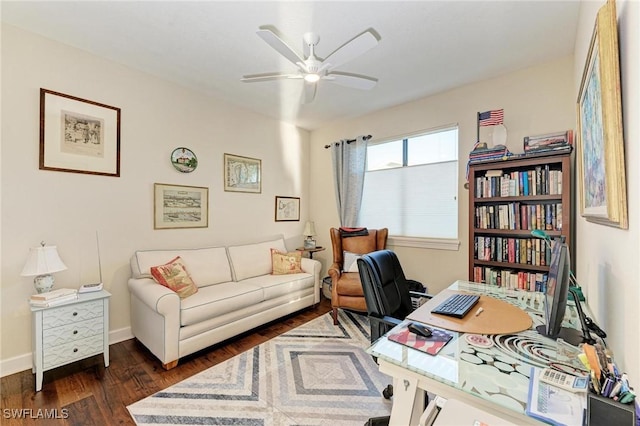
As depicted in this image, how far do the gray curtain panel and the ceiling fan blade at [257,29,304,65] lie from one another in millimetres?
2155

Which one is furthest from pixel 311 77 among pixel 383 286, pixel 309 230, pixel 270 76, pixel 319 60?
pixel 309 230

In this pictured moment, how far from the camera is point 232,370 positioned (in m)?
2.23

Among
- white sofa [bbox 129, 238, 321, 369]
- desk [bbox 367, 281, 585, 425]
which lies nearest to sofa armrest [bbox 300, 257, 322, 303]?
white sofa [bbox 129, 238, 321, 369]

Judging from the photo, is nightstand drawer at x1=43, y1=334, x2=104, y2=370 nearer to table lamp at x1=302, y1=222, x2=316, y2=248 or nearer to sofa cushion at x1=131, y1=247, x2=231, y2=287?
sofa cushion at x1=131, y1=247, x2=231, y2=287

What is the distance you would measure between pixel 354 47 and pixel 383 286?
5.09 ft

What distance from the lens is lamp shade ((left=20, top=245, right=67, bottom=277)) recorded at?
2031 millimetres

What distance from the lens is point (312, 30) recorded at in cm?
214

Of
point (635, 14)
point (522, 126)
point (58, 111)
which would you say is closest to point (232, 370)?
point (58, 111)

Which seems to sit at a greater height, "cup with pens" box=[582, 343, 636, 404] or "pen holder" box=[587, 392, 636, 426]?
"cup with pens" box=[582, 343, 636, 404]

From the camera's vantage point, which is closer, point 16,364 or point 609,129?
point 609,129

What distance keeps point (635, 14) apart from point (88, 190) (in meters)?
3.50

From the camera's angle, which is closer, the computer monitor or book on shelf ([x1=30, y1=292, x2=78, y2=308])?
the computer monitor

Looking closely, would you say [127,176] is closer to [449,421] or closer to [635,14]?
[449,421]

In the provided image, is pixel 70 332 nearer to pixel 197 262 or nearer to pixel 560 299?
pixel 197 262
